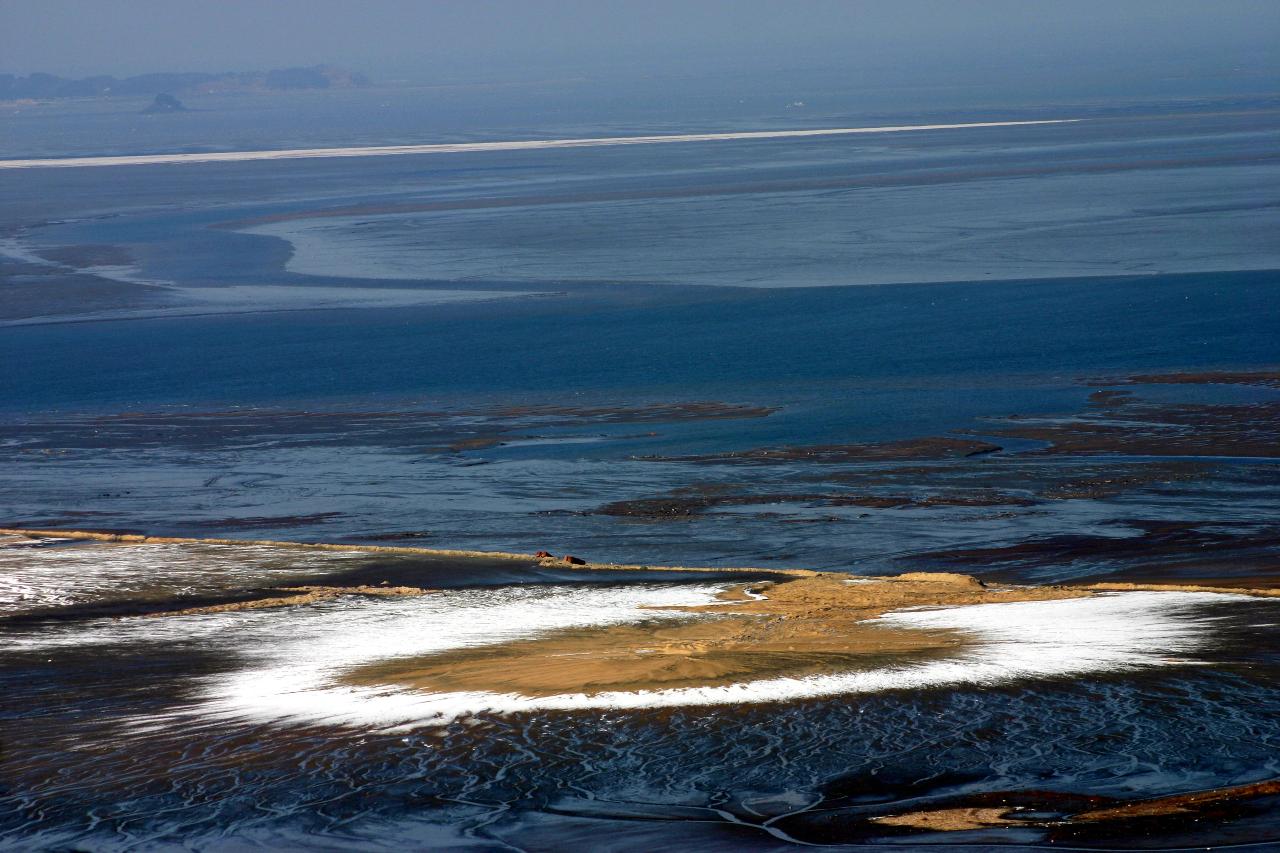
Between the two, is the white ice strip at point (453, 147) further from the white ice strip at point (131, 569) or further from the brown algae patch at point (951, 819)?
the brown algae patch at point (951, 819)

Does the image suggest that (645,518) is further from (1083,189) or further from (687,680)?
(1083,189)

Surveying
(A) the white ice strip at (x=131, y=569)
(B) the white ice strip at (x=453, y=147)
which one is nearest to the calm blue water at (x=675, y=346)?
(A) the white ice strip at (x=131, y=569)

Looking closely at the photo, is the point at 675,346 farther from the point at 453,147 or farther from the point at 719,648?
the point at 453,147

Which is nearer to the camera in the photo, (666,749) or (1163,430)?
(666,749)

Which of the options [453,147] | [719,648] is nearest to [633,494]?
[719,648]

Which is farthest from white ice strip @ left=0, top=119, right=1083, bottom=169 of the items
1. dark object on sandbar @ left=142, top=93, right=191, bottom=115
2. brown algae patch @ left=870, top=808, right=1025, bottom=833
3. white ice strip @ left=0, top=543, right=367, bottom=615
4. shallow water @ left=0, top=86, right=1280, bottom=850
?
brown algae patch @ left=870, top=808, right=1025, bottom=833

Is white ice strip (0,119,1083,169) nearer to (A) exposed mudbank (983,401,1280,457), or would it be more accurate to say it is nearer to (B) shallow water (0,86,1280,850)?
(B) shallow water (0,86,1280,850)
